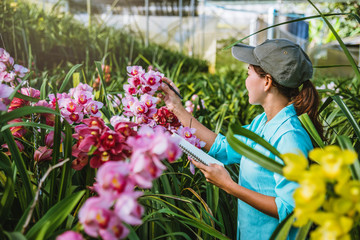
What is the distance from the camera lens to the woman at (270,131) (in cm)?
93

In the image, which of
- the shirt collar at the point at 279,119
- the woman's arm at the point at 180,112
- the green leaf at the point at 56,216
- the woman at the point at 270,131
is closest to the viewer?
the green leaf at the point at 56,216

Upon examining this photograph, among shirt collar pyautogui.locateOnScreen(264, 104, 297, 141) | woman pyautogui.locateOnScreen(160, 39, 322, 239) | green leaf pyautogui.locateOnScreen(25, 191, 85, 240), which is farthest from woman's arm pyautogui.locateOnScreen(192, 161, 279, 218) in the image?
green leaf pyautogui.locateOnScreen(25, 191, 85, 240)

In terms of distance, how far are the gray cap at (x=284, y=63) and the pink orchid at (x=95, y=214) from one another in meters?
0.84

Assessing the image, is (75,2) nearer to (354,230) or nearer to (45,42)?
(45,42)

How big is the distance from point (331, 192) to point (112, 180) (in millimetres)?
282

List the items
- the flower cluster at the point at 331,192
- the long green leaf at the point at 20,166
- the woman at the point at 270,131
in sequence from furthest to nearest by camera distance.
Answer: the woman at the point at 270,131
the long green leaf at the point at 20,166
the flower cluster at the point at 331,192

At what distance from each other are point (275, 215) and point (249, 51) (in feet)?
1.98

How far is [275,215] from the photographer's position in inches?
36.6

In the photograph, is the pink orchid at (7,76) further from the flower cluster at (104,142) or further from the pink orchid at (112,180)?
the pink orchid at (112,180)

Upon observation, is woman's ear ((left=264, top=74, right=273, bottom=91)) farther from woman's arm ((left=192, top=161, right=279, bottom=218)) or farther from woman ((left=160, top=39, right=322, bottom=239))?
woman's arm ((left=192, top=161, right=279, bottom=218))

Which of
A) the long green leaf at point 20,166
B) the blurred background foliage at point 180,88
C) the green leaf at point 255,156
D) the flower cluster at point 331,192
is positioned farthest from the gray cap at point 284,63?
the long green leaf at point 20,166

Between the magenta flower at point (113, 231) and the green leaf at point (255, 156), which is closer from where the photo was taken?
the magenta flower at point (113, 231)

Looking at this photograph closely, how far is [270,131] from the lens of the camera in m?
1.05

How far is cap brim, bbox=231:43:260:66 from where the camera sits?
3.82 feet
